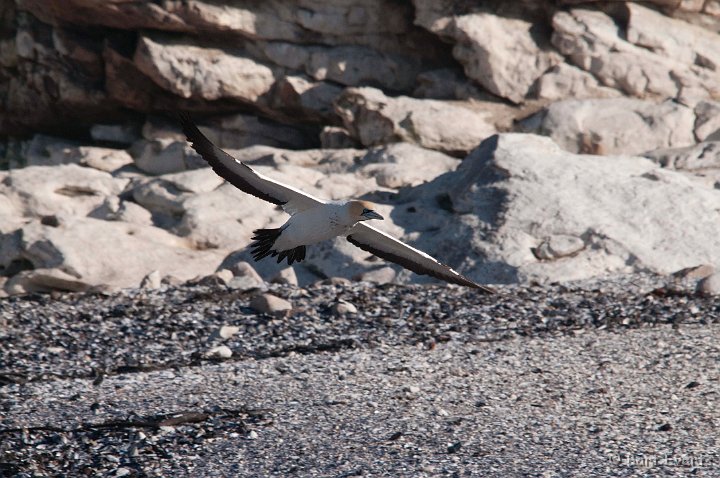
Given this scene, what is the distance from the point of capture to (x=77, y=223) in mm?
12578

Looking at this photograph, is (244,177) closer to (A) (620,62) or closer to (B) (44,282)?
(B) (44,282)

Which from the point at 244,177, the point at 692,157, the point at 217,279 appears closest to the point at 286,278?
the point at 217,279

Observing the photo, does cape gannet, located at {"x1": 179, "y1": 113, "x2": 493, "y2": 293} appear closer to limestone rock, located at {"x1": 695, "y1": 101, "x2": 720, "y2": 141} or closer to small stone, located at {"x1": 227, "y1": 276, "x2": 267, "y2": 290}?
small stone, located at {"x1": 227, "y1": 276, "x2": 267, "y2": 290}

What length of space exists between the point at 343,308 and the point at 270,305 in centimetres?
68

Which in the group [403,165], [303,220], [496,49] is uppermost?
[303,220]

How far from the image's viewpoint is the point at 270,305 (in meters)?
9.88

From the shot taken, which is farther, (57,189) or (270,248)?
(57,189)

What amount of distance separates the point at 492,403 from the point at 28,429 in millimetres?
3151

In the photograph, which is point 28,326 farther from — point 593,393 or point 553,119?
point 553,119

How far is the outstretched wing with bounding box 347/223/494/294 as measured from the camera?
7887 mm

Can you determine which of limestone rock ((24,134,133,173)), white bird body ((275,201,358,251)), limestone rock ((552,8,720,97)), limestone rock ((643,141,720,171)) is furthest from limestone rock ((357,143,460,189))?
Result: white bird body ((275,201,358,251))

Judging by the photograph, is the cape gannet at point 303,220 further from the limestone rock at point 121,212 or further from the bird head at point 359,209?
the limestone rock at point 121,212

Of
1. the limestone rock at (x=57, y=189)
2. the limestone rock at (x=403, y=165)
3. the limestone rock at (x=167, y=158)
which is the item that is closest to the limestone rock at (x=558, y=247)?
the limestone rock at (x=403, y=165)

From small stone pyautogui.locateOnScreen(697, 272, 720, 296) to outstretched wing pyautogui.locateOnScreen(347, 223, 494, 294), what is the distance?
339cm
